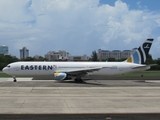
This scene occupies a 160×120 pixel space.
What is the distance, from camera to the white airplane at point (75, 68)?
35875 millimetres

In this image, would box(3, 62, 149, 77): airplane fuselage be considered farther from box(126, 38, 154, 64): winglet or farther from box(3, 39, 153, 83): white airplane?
box(126, 38, 154, 64): winglet

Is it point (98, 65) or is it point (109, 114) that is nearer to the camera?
point (109, 114)

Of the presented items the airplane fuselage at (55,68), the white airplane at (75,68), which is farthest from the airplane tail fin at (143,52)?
the airplane fuselage at (55,68)

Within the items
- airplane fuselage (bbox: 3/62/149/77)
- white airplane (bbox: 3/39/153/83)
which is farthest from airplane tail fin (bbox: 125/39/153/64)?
airplane fuselage (bbox: 3/62/149/77)

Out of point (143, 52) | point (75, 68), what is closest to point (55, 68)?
point (75, 68)

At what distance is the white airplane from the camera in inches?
1412

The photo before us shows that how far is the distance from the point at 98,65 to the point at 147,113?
92.4 feet

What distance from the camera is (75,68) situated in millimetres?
38531

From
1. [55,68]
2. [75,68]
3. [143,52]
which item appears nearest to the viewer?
[55,68]

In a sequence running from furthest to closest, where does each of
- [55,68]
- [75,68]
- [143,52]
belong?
[143,52] < [75,68] < [55,68]

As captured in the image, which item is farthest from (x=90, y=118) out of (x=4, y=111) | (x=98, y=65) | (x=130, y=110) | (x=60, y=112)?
(x=98, y=65)

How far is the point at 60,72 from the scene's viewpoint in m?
36.7

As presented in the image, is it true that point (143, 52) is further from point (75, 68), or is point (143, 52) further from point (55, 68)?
point (55, 68)

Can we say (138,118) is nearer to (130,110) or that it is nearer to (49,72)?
(130,110)
